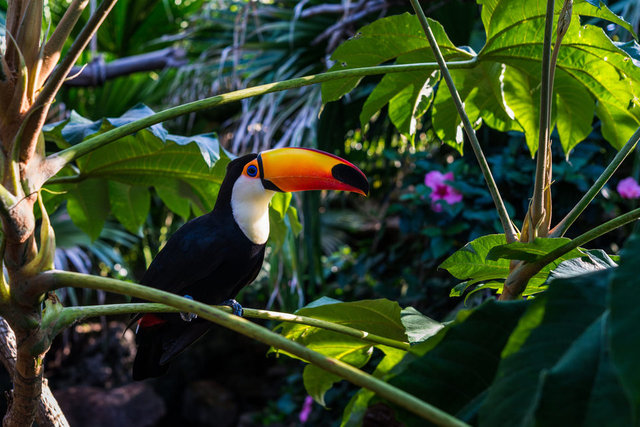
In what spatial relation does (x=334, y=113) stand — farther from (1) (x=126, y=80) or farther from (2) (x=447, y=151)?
(1) (x=126, y=80)

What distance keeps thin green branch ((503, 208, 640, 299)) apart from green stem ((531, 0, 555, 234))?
0.06 meters

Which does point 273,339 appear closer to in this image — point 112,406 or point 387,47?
point 387,47

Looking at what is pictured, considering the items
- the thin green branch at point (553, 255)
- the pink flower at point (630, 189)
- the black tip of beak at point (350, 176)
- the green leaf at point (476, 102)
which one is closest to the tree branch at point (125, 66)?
the pink flower at point (630, 189)

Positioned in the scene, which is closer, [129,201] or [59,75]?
[59,75]

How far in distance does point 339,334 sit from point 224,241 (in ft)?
0.98

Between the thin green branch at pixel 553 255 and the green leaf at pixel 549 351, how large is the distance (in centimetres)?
21

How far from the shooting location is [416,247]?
2768 mm

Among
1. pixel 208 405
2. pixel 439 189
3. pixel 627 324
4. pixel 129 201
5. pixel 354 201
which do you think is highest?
pixel 627 324

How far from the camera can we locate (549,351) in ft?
1.46

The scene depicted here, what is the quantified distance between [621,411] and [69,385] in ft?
13.0

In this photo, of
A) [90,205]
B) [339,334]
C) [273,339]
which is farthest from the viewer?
[90,205]

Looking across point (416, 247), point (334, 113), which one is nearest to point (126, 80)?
point (334, 113)

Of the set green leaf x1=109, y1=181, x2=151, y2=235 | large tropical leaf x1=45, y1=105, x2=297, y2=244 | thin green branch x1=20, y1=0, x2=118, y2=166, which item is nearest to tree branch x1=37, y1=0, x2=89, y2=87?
thin green branch x1=20, y1=0, x2=118, y2=166

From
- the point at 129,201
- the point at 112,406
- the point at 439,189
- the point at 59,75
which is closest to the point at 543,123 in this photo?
the point at 59,75
